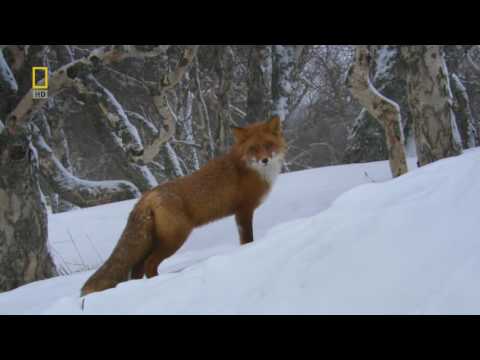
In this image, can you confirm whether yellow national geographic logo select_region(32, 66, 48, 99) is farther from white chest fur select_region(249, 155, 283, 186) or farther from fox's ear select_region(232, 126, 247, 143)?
white chest fur select_region(249, 155, 283, 186)

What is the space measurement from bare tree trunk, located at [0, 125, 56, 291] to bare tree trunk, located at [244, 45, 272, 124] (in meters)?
5.50

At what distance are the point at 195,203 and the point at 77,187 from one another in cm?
607

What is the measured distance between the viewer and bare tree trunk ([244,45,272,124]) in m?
11.0

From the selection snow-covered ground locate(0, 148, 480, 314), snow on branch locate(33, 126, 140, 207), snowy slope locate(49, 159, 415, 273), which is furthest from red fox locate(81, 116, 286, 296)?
snow on branch locate(33, 126, 140, 207)

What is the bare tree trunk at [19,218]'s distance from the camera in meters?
6.54

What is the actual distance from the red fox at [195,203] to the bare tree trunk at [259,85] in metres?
5.31

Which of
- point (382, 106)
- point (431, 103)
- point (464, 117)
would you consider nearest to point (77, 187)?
point (382, 106)

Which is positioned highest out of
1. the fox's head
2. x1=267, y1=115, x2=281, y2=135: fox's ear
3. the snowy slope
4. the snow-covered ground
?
x1=267, y1=115, x2=281, y2=135: fox's ear

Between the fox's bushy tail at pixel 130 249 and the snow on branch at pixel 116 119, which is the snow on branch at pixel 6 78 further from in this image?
the snow on branch at pixel 116 119

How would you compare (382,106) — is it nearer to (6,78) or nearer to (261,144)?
(261,144)

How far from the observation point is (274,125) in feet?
18.6

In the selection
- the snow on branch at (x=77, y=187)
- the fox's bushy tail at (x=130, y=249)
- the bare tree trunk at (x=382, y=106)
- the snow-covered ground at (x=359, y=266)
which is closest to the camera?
the snow-covered ground at (x=359, y=266)

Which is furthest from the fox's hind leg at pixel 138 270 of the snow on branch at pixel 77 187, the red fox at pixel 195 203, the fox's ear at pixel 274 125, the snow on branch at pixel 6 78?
the snow on branch at pixel 77 187

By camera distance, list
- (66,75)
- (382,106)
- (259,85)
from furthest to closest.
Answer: (259,85) → (382,106) → (66,75)
